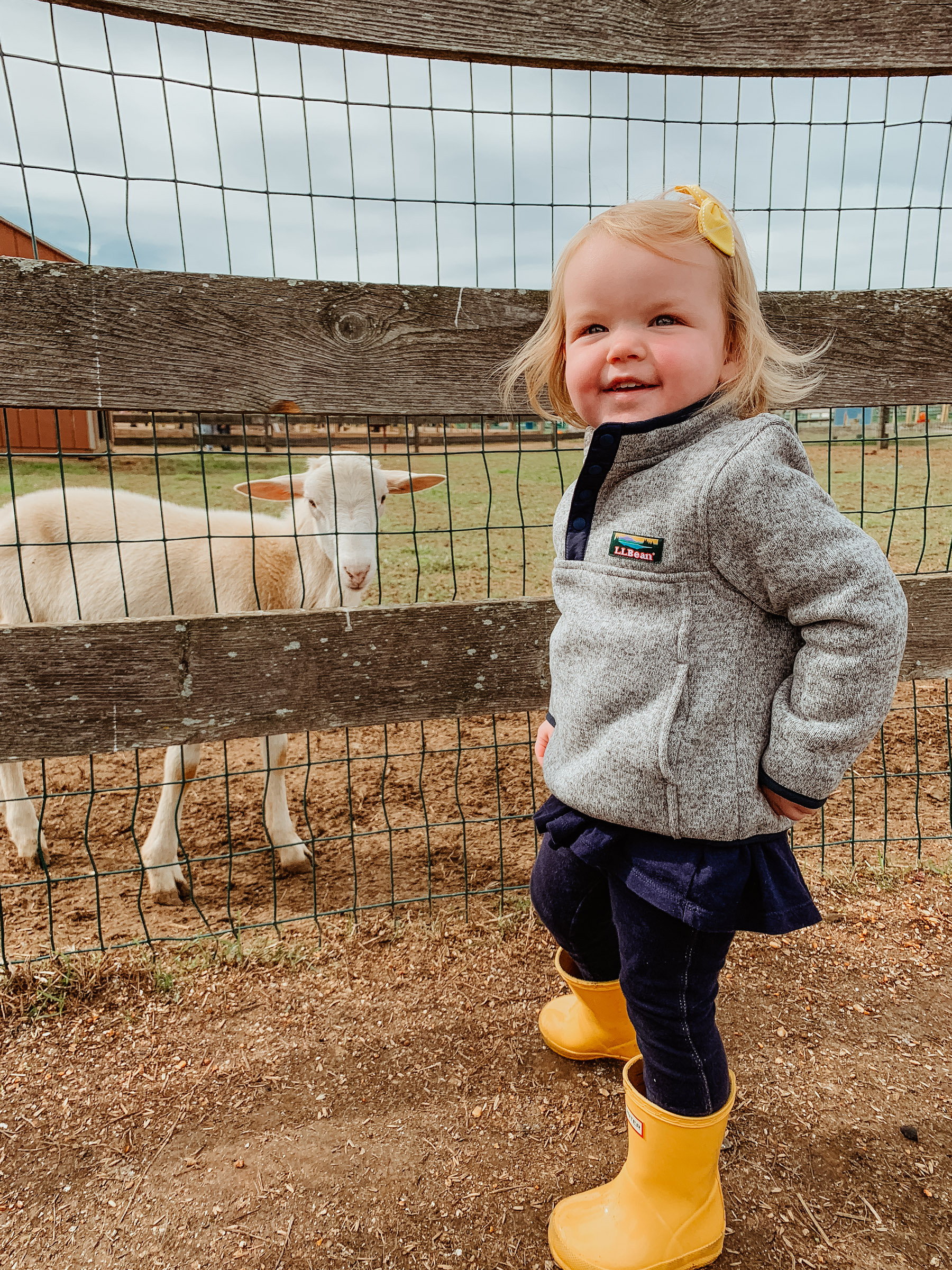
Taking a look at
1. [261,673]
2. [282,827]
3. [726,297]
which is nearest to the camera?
[726,297]

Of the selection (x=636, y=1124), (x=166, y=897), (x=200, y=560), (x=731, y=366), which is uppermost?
(x=731, y=366)

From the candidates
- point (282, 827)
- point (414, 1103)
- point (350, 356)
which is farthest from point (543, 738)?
point (282, 827)

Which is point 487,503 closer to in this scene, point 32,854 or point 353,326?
point 32,854

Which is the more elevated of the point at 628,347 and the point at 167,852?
the point at 628,347

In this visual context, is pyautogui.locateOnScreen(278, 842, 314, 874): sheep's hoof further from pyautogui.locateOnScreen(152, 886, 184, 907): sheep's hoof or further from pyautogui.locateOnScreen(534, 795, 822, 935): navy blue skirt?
pyautogui.locateOnScreen(534, 795, 822, 935): navy blue skirt

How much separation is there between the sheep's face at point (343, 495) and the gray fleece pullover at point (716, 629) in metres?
2.38

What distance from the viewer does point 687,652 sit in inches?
54.2

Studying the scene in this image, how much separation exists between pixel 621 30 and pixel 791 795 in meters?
2.12

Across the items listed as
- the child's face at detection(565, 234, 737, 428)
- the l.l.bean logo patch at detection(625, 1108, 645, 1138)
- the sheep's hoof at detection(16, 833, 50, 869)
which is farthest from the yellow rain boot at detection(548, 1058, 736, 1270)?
the sheep's hoof at detection(16, 833, 50, 869)

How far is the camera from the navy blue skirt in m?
1.41

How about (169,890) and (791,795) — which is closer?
(791,795)

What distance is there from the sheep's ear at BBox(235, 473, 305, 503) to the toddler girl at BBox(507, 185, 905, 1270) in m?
2.47

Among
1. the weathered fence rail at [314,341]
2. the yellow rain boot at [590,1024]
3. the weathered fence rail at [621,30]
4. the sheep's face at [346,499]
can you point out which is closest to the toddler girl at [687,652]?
the yellow rain boot at [590,1024]

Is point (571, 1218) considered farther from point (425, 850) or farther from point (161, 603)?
point (161, 603)
